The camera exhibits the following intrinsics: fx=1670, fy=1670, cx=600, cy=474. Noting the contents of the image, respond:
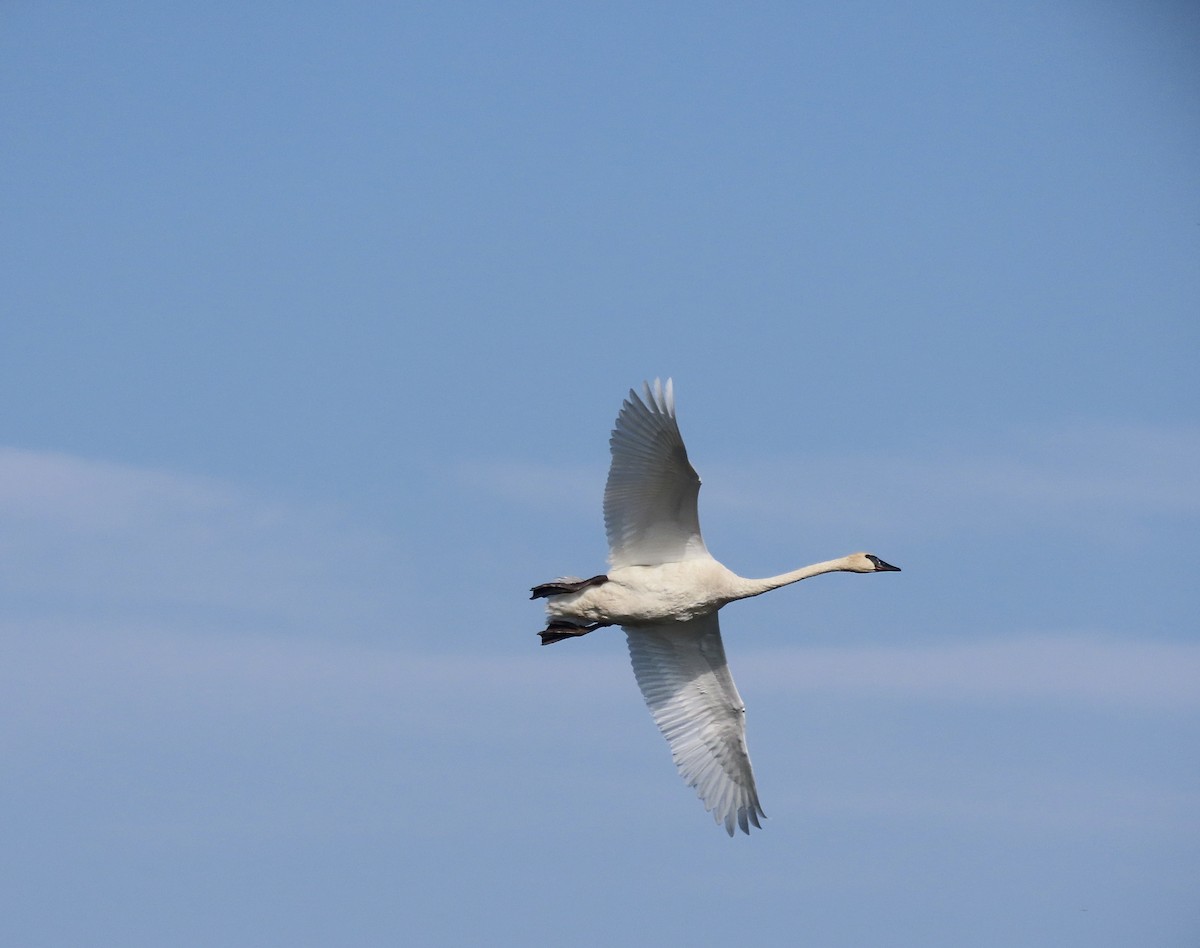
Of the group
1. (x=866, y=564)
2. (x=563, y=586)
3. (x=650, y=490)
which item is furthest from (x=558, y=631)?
(x=866, y=564)

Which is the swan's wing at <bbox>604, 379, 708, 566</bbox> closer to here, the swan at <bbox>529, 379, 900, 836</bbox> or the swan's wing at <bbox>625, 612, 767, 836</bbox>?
the swan at <bbox>529, 379, 900, 836</bbox>

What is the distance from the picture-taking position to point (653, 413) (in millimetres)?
20547

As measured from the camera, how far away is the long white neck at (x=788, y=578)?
2228cm

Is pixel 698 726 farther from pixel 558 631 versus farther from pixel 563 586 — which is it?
pixel 563 586

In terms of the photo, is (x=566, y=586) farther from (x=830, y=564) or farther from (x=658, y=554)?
(x=830, y=564)

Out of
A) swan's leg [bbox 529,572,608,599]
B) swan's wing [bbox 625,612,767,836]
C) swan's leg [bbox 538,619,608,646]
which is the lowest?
swan's wing [bbox 625,612,767,836]

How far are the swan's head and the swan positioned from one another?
0.01m

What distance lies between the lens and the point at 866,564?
24047mm

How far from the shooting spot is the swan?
2097 cm

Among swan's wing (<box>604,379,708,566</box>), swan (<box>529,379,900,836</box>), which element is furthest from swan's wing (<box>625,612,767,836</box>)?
swan's wing (<box>604,379,708,566</box>)

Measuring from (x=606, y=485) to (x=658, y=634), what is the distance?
2.95m

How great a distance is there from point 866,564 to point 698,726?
3.37 meters

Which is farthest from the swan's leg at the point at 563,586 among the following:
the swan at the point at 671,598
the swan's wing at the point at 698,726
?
the swan's wing at the point at 698,726

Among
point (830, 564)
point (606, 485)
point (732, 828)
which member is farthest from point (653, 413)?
point (732, 828)
